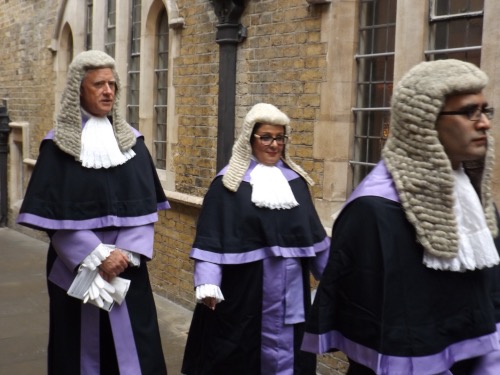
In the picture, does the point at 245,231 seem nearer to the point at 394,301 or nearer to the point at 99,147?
the point at 99,147

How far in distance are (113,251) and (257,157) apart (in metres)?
1.02

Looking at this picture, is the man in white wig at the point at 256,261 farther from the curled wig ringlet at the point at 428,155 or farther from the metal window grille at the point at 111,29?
the metal window grille at the point at 111,29

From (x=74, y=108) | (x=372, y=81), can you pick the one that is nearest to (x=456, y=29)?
(x=372, y=81)

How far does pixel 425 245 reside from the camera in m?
2.55

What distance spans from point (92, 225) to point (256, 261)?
39.0 inches

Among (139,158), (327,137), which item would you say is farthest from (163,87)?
(139,158)

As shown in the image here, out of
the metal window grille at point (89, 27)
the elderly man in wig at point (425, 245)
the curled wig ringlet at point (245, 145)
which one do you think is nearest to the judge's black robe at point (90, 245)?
the curled wig ringlet at point (245, 145)

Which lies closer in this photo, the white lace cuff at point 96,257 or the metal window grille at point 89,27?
the white lace cuff at point 96,257

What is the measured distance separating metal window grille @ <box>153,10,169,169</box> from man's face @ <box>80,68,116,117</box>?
4522 millimetres

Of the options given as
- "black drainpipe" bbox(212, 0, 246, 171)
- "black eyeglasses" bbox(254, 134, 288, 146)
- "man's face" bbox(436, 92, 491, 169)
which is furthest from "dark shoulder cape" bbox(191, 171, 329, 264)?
"black drainpipe" bbox(212, 0, 246, 171)

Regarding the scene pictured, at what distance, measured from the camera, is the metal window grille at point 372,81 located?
229 inches

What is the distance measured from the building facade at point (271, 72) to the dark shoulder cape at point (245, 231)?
47.7 inches

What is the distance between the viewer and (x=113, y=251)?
Answer: 4508 millimetres

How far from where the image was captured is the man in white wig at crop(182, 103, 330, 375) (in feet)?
14.6
